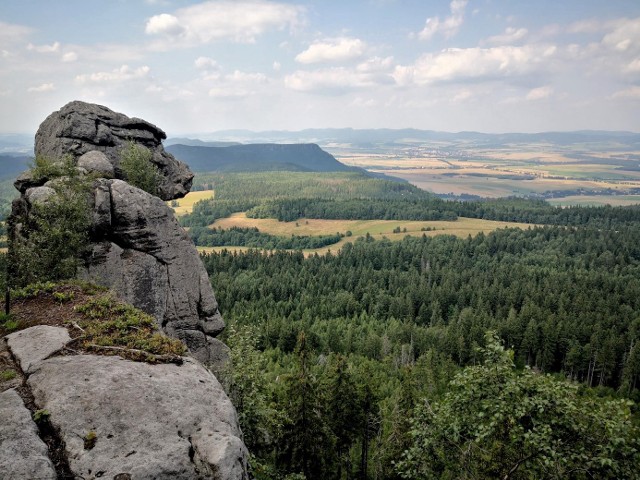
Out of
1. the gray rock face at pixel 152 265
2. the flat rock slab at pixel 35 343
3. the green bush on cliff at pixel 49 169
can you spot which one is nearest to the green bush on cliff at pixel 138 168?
the gray rock face at pixel 152 265

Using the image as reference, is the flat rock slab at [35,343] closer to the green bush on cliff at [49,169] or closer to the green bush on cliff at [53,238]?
the green bush on cliff at [53,238]

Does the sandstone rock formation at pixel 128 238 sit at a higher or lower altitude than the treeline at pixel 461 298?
higher

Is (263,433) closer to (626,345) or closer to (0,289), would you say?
(0,289)

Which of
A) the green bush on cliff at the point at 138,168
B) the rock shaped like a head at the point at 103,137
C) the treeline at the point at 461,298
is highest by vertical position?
the rock shaped like a head at the point at 103,137

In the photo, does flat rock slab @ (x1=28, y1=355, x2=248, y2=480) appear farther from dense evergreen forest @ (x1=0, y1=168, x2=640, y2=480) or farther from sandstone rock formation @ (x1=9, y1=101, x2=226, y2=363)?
sandstone rock formation @ (x1=9, y1=101, x2=226, y2=363)

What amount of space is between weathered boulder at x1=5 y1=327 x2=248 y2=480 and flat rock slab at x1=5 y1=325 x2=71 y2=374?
0.07 metres

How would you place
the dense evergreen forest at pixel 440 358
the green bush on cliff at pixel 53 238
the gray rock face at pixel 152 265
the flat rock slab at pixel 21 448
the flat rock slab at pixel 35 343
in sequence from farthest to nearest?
the gray rock face at pixel 152 265, the green bush on cliff at pixel 53 238, the flat rock slab at pixel 35 343, the dense evergreen forest at pixel 440 358, the flat rock slab at pixel 21 448

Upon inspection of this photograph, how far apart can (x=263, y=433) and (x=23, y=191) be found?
896 inches

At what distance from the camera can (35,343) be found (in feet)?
51.3

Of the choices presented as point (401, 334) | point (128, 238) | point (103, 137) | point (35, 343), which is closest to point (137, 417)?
point (35, 343)

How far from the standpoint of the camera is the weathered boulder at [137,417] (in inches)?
435

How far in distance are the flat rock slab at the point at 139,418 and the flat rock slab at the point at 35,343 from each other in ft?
2.03

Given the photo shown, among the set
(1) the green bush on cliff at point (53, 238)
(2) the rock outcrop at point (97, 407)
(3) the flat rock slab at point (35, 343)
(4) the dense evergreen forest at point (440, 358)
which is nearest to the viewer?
(2) the rock outcrop at point (97, 407)

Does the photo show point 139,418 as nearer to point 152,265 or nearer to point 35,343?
point 35,343
